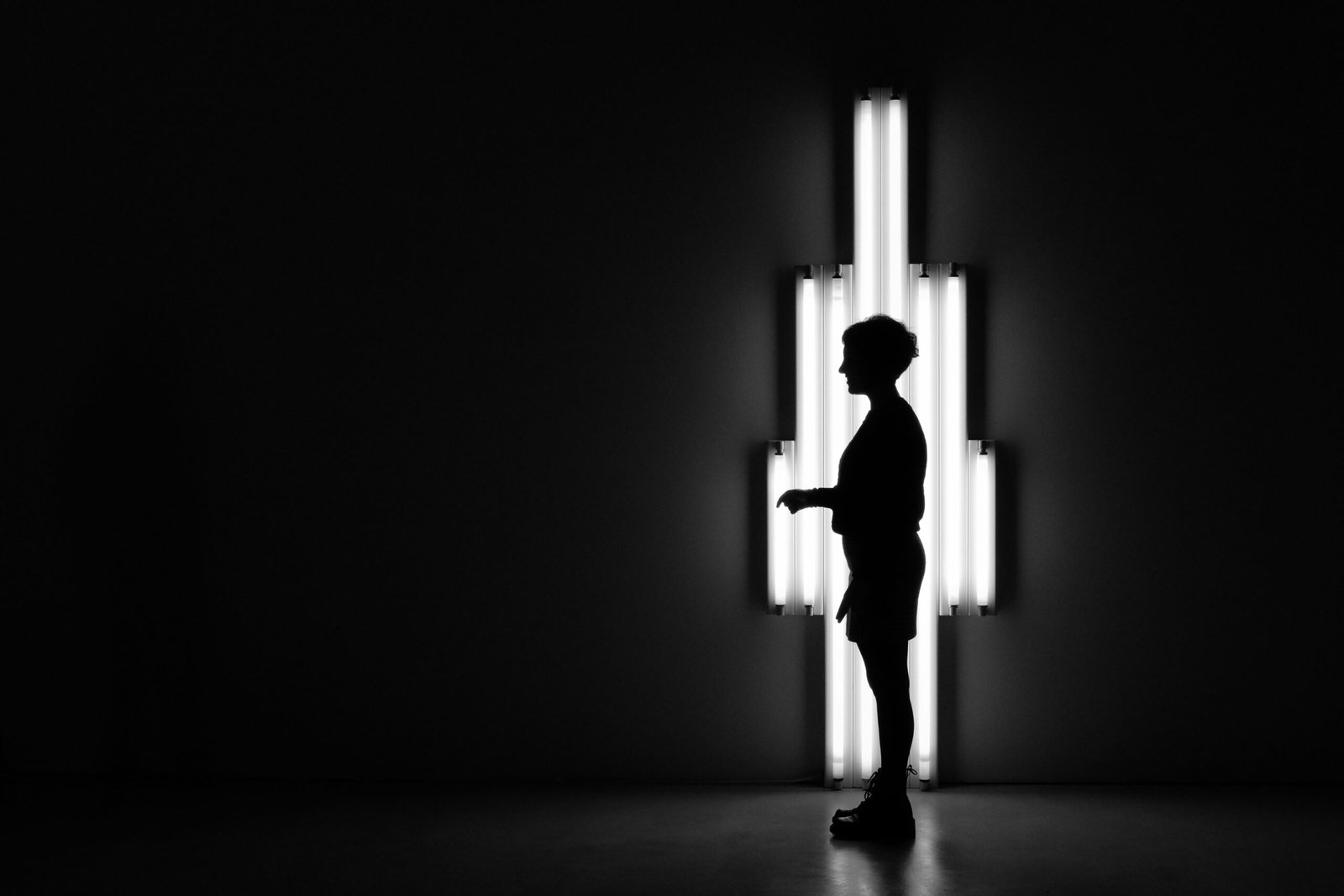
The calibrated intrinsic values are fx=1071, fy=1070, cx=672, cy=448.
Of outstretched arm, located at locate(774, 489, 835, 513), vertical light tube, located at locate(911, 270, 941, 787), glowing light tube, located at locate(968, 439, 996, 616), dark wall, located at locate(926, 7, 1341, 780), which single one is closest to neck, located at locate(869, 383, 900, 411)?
outstretched arm, located at locate(774, 489, 835, 513)

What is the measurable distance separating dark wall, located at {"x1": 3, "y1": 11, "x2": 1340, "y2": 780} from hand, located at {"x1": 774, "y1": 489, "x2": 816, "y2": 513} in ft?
2.03

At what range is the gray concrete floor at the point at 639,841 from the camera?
266cm

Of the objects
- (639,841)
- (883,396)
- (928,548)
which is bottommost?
(639,841)

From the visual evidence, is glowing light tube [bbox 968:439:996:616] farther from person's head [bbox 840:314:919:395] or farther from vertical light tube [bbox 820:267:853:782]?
person's head [bbox 840:314:919:395]

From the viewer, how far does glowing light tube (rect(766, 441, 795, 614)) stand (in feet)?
11.3

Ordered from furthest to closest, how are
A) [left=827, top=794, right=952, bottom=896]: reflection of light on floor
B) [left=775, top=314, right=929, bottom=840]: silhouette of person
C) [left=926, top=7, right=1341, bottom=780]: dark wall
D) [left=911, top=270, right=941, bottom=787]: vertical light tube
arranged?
[left=926, top=7, right=1341, bottom=780]: dark wall, [left=911, top=270, right=941, bottom=787]: vertical light tube, [left=775, top=314, right=929, bottom=840]: silhouette of person, [left=827, top=794, right=952, bottom=896]: reflection of light on floor

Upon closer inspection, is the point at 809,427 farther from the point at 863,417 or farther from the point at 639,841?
the point at 639,841

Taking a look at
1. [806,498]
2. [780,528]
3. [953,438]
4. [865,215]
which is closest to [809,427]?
[780,528]

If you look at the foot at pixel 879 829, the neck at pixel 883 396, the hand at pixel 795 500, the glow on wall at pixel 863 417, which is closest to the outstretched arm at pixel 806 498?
the hand at pixel 795 500

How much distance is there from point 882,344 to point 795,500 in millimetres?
495

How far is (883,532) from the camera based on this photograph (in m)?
2.94

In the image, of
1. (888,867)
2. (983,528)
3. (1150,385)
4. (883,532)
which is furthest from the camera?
(1150,385)

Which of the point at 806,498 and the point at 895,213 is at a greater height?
the point at 895,213

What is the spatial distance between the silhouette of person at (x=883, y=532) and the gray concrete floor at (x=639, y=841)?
15 cm
